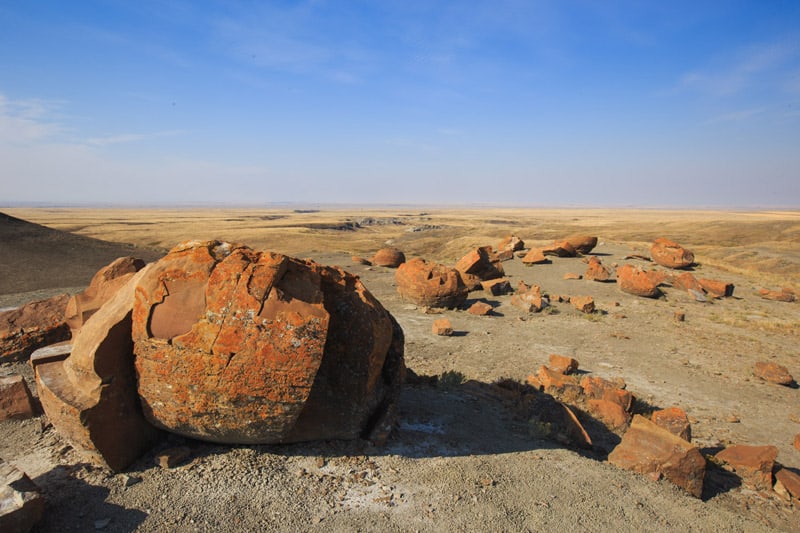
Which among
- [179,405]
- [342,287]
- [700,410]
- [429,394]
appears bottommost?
[700,410]

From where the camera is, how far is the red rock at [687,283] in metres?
17.3

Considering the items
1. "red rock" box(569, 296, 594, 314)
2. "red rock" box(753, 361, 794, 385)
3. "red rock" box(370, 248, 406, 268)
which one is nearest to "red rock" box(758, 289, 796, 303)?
"red rock" box(569, 296, 594, 314)

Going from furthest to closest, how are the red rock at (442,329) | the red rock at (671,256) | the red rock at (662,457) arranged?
the red rock at (671,256), the red rock at (442,329), the red rock at (662,457)

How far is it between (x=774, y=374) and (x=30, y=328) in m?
15.3

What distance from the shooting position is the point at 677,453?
5.31m

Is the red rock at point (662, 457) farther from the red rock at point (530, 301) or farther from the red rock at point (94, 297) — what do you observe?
the red rock at point (530, 301)

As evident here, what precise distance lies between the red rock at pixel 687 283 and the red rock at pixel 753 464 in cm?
1310

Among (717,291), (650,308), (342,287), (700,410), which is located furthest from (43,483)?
(717,291)

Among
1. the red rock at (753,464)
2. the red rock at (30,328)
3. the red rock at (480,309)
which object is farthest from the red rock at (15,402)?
the red rock at (480,309)

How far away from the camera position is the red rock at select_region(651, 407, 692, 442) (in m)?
6.45

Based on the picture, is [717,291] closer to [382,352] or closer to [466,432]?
[466,432]

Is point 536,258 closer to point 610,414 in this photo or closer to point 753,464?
point 610,414

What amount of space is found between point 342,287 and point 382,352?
0.95 m

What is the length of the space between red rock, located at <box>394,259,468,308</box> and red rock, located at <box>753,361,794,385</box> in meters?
8.28
